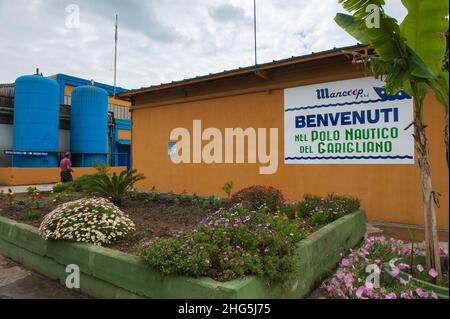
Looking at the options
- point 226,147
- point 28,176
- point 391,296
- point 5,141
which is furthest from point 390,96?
point 5,141

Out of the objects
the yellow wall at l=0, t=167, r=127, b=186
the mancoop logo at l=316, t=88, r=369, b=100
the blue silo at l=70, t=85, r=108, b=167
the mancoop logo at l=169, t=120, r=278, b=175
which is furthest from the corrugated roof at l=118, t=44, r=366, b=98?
the blue silo at l=70, t=85, r=108, b=167

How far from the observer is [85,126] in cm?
2314

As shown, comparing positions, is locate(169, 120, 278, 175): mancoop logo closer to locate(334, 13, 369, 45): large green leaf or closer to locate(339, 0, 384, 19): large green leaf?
locate(334, 13, 369, 45): large green leaf

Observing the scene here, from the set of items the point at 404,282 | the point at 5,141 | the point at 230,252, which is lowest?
the point at 404,282

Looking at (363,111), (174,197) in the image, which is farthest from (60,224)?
(363,111)

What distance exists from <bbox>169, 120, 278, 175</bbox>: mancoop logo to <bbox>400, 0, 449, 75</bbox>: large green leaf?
5981 millimetres

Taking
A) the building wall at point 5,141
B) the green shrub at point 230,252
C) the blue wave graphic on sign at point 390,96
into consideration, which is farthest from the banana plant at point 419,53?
the building wall at point 5,141

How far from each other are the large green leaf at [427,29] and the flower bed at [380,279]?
7.66ft

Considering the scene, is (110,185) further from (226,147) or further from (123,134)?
(123,134)

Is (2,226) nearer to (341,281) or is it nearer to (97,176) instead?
(97,176)

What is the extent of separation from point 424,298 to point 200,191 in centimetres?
854

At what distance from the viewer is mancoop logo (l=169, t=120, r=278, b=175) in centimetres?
988

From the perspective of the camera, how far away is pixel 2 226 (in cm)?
629

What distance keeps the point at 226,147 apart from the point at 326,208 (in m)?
5.15
